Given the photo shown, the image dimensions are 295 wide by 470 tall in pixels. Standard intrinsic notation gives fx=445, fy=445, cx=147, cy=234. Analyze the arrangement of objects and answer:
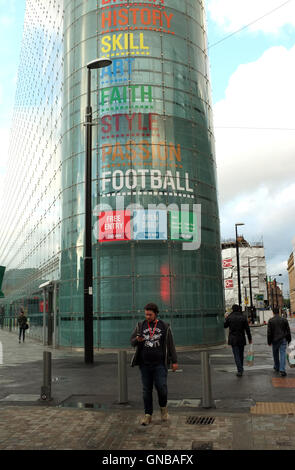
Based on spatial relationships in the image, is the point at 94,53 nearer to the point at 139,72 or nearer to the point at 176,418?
the point at 139,72

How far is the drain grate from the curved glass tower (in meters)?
11.9

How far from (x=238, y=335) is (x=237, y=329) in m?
0.16

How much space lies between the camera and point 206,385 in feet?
24.3

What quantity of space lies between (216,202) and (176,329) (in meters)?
6.96

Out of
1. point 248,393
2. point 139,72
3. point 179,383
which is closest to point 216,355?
point 179,383

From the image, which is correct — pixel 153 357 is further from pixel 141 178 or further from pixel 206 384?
pixel 141 178

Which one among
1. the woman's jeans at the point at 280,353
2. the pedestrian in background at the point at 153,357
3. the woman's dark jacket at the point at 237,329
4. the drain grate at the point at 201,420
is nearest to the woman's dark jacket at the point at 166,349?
the pedestrian in background at the point at 153,357

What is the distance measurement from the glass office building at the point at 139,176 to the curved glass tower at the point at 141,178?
47mm

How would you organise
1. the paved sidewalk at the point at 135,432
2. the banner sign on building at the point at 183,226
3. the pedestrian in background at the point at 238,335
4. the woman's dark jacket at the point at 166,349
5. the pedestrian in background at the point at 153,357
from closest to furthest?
1. the paved sidewalk at the point at 135,432
2. the pedestrian in background at the point at 153,357
3. the woman's dark jacket at the point at 166,349
4. the pedestrian in background at the point at 238,335
5. the banner sign on building at the point at 183,226

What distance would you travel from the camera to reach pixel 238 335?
11148 mm

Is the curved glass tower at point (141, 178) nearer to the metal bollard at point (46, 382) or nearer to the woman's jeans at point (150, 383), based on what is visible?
the metal bollard at point (46, 382)

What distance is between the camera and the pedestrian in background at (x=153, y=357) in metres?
6.50

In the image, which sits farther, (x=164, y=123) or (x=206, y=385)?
(x=164, y=123)

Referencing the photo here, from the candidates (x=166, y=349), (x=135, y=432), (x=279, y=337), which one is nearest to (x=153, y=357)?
(x=166, y=349)
